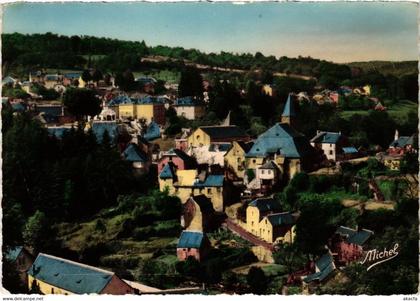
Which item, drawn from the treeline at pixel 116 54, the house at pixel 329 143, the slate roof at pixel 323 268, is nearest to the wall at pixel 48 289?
the treeline at pixel 116 54

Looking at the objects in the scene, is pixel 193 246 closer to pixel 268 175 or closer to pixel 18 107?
pixel 268 175

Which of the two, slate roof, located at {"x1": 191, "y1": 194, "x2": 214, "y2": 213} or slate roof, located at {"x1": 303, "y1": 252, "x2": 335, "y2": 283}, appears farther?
slate roof, located at {"x1": 191, "y1": 194, "x2": 214, "y2": 213}

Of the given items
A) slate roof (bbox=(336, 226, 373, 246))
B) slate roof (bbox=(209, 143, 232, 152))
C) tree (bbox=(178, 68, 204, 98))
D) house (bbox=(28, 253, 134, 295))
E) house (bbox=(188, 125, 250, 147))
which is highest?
tree (bbox=(178, 68, 204, 98))

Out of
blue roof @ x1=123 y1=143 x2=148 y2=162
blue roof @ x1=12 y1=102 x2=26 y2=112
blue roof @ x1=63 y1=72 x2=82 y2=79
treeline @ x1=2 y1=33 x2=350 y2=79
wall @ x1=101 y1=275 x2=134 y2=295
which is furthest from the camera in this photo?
blue roof @ x1=63 y1=72 x2=82 y2=79

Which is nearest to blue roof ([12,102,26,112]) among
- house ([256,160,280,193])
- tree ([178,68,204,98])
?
tree ([178,68,204,98])

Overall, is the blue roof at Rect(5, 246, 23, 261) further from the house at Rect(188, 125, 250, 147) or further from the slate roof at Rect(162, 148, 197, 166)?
the house at Rect(188, 125, 250, 147)

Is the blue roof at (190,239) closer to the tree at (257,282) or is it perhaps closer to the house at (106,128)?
the tree at (257,282)
